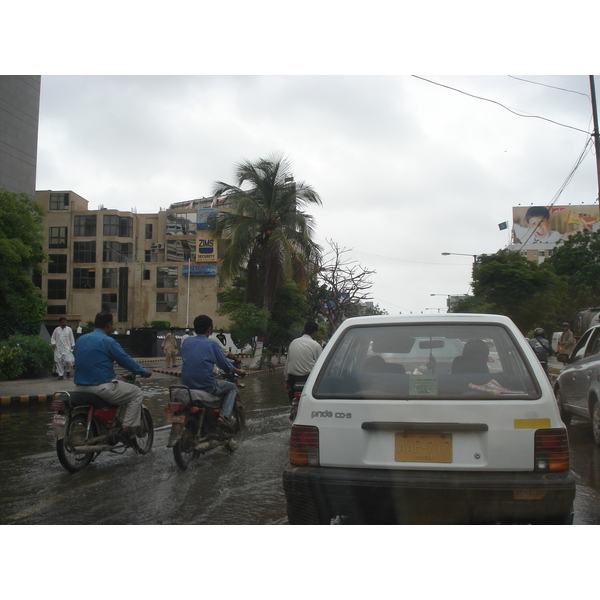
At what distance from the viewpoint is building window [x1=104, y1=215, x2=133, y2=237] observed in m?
64.4

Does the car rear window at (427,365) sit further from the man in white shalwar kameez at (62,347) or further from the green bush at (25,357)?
the green bush at (25,357)

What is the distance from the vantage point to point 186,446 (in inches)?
A: 246

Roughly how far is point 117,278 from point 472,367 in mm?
63240

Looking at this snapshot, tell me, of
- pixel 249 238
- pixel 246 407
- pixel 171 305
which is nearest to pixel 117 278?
pixel 171 305

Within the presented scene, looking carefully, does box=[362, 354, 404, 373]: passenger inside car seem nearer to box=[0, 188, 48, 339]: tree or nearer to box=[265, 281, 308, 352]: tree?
box=[0, 188, 48, 339]: tree

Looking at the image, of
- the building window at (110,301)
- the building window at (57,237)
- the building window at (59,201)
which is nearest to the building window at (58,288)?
the building window at (57,237)

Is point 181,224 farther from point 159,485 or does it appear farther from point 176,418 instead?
point 159,485

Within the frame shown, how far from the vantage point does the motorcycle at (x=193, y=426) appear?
20.0 feet

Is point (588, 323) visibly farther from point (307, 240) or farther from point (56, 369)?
point (56, 369)

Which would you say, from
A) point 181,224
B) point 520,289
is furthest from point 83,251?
point 520,289

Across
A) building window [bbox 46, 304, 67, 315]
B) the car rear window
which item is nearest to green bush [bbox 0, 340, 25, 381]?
the car rear window

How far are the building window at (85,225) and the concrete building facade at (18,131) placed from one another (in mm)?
40376

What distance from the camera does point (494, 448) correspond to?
11.1ft

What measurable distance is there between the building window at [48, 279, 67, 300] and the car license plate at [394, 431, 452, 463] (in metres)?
65.8
